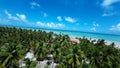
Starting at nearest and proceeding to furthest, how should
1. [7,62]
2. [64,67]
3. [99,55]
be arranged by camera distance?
1. [7,62]
2. [64,67]
3. [99,55]

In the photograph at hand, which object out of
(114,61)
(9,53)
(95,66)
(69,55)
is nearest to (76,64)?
(69,55)

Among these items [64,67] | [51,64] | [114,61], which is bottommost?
[51,64]

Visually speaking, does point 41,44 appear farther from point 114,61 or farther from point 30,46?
point 114,61

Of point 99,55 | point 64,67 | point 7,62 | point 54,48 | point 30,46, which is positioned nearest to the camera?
point 7,62

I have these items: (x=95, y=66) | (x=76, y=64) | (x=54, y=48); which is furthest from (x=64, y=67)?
(x=54, y=48)

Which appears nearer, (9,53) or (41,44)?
(9,53)

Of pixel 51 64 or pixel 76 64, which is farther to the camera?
pixel 51 64

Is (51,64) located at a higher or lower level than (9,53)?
lower

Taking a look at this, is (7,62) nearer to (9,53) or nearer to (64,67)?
(9,53)

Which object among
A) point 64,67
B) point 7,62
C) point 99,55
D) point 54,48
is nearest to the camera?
point 7,62
